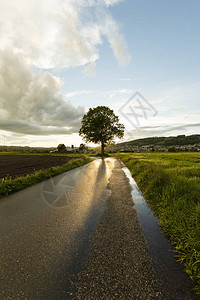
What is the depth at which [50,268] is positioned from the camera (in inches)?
113

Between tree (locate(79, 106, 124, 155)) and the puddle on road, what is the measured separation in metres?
41.0

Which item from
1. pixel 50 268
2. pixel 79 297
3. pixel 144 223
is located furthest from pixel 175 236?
pixel 50 268

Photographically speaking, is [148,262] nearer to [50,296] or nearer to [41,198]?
[50,296]

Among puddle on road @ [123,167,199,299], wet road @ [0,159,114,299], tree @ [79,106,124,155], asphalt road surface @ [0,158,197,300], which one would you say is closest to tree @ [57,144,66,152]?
tree @ [79,106,124,155]

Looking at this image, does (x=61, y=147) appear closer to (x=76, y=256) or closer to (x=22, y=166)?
(x=22, y=166)

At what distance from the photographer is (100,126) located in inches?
1764

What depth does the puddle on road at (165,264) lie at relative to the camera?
2469 millimetres

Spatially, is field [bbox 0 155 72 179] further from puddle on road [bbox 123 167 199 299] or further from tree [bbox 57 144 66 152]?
tree [bbox 57 144 66 152]

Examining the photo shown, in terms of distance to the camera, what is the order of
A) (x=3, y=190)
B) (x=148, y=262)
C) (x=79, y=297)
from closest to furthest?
(x=79, y=297)
(x=148, y=262)
(x=3, y=190)

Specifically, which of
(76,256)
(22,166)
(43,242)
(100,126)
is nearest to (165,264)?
(76,256)

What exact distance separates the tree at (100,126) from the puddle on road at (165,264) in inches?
1614

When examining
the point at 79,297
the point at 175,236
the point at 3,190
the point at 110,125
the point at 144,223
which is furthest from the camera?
the point at 110,125

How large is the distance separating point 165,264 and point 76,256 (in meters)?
1.91

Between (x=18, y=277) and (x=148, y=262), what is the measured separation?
8.43 feet
